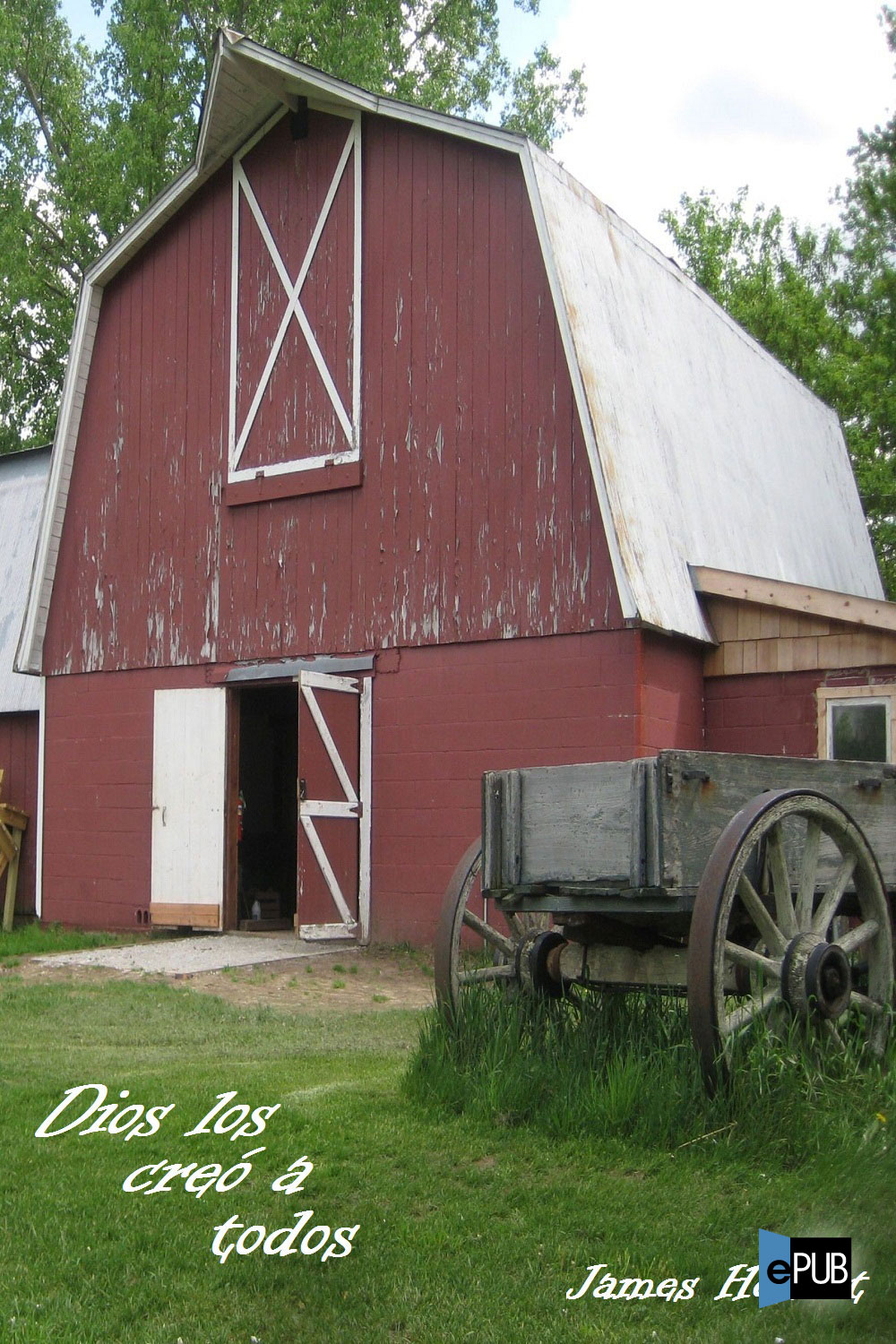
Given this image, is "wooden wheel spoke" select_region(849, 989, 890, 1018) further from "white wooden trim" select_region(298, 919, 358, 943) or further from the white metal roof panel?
"white wooden trim" select_region(298, 919, 358, 943)

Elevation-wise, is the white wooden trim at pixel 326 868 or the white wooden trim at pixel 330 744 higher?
the white wooden trim at pixel 330 744

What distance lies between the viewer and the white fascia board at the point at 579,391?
1138cm

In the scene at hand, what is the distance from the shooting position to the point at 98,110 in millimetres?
28859

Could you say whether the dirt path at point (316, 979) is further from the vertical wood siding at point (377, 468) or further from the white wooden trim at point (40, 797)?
the white wooden trim at point (40, 797)

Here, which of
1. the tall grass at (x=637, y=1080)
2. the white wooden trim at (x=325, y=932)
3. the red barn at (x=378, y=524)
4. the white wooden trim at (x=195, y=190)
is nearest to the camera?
the tall grass at (x=637, y=1080)

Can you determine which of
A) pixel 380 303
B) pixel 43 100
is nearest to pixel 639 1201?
pixel 380 303

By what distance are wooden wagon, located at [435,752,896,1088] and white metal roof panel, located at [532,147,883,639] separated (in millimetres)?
5579

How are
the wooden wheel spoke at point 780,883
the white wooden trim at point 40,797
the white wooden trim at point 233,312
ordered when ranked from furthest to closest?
the white wooden trim at point 40,797, the white wooden trim at point 233,312, the wooden wheel spoke at point 780,883

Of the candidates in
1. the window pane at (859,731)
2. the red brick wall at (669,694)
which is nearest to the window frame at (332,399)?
the red brick wall at (669,694)

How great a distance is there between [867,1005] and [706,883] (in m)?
0.98

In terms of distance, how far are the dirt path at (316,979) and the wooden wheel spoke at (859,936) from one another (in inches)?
177

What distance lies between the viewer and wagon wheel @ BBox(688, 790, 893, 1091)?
16.3 ft

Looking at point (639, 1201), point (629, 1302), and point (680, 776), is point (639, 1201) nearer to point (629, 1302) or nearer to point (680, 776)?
point (629, 1302)

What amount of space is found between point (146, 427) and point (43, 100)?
55.9 feet
